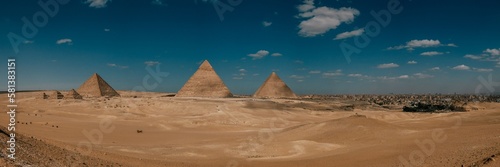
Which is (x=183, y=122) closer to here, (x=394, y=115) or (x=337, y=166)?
(x=337, y=166)

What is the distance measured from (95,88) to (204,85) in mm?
16712

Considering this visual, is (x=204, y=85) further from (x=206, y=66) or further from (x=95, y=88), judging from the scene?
(x=95, y=88)

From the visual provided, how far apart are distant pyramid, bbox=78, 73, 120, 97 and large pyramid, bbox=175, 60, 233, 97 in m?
11.2

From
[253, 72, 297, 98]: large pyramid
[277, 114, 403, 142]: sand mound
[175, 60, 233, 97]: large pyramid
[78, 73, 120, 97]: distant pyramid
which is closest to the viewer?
[277, 114, 403, 142]: sand mound

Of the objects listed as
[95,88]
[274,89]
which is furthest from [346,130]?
[274,89]

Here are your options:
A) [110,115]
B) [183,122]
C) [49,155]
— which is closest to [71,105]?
[110,115]

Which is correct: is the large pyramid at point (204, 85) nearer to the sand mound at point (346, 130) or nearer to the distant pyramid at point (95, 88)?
the distant pyramid at point (95, 88)

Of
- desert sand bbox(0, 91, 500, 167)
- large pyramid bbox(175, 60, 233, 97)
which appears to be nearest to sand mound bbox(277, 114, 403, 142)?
desert sand bbox(0, 91, 500, 167)

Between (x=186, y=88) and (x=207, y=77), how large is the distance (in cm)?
394

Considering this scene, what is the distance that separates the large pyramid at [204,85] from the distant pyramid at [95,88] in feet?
36.9

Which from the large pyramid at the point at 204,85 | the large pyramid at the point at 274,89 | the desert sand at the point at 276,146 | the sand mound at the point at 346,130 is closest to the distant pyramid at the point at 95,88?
the large pyramid at the point at 204,85

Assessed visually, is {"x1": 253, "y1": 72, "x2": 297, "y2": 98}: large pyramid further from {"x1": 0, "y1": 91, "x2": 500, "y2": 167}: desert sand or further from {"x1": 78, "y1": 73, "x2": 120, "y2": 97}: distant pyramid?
{"x1": 0, "y1": 91, "x2": 500, "y2": 167}: desert sand

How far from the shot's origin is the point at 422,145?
412 inches

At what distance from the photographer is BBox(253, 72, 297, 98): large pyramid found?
2945 inches
